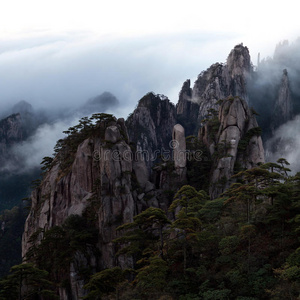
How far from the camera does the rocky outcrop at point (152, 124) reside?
393 feet

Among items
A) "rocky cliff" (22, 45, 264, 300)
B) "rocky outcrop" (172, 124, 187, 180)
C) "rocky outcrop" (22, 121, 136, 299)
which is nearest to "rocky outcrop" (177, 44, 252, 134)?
"rocky cliff" (22, 45, 264, 300)

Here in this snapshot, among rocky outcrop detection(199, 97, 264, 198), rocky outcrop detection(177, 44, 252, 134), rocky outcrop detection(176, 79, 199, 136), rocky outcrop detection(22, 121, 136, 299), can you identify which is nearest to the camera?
rocky outcrop detection(22, 121, 136, 299)

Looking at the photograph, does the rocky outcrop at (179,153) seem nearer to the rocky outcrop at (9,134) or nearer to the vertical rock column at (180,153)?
the vertical rock column at (180,153)

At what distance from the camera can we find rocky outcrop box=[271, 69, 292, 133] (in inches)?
5527

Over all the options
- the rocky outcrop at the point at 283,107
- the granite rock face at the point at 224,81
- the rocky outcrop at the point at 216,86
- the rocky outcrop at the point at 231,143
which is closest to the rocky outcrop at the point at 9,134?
the rocky outcrop at the point at 216,86

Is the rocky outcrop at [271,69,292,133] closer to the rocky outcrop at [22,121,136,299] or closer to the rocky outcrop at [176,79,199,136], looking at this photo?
the rocky outcrop at [176,79,199,136]

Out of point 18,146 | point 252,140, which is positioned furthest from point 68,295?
point 18,146

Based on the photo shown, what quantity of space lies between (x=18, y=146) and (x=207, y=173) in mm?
135606

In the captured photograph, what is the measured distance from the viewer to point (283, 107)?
142m

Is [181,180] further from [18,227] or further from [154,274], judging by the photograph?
[18,227]

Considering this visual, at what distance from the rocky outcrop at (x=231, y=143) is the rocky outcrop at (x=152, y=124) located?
4480 cm

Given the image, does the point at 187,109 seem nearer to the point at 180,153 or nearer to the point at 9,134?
the point at 180,153

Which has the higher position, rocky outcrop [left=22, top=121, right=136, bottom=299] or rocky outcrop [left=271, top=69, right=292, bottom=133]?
rocky outcrop [left=271, top=69, right=292, bottom=133]

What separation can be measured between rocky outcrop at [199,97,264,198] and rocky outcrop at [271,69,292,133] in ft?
234
